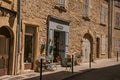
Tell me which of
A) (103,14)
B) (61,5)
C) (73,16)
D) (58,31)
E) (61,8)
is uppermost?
(103,14)

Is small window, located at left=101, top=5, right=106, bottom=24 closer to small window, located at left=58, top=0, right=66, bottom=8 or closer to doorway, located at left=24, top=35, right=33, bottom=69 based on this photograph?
small window, located at left=58, top=0, right=66, bottom=8

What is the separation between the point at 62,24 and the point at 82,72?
4.30 m

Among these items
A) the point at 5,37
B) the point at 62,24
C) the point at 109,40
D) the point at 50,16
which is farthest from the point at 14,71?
the point at 109,40

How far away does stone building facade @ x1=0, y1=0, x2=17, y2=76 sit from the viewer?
1403cm

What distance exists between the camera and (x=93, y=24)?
2508cm

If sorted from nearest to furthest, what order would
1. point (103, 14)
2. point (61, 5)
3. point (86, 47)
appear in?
point (61, 5) → point (86, 47) → point (103, 14)

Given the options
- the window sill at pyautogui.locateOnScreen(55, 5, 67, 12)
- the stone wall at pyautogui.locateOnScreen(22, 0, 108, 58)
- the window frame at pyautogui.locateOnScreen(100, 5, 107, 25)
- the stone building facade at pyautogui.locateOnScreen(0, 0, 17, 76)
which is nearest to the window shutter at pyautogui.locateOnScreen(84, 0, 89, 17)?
the stone wall at pyautogui.locateOnScreen(22, 0, 108, 58)

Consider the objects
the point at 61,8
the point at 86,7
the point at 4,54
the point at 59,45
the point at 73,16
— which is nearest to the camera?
the point at 4,54

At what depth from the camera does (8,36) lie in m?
14.8

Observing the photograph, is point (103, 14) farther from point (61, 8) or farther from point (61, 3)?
point (61, 8)

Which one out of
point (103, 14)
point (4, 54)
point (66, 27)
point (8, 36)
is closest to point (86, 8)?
point (66, 27)

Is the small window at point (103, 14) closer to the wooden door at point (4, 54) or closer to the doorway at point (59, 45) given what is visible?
the doorway at point (59, 45)

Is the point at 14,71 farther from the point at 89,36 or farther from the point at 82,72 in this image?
the point at 89,36

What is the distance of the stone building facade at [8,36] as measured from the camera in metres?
14.0
